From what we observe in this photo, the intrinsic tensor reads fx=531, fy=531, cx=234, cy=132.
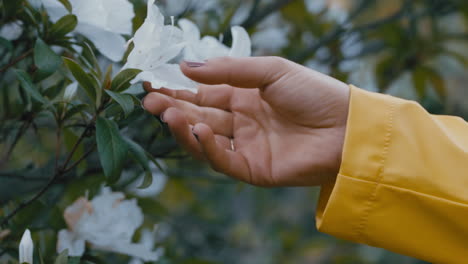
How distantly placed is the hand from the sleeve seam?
0.09 m

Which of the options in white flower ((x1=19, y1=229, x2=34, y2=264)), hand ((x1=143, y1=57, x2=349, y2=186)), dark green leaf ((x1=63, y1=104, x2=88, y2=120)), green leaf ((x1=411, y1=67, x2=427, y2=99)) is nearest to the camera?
white flower ((x1=19, y1=229, x2=34, y2=264))

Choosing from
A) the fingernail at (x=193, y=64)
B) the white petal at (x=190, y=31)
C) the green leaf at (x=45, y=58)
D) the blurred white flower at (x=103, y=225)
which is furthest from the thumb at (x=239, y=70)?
the blurred white flower at (x=103, y=225)

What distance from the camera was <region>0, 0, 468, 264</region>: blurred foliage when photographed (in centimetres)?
90

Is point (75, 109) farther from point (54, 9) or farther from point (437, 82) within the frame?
point (437, 82)

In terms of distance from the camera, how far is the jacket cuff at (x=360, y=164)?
1.06 meters

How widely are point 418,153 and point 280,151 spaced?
0.30 meters

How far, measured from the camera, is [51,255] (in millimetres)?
1049

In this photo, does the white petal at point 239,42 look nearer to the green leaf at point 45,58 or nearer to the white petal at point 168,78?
the white petal at point 168,78

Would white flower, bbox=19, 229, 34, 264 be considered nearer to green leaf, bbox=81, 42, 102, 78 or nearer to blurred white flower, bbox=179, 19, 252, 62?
green leaf, bbox=81, 42, 102, 78

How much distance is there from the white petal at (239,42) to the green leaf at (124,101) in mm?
288

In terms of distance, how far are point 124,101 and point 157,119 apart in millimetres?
158

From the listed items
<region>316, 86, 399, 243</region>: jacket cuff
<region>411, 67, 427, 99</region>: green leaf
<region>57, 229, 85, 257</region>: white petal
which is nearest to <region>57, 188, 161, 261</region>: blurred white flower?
<region>57, 229, 85, 257</region>: white petal

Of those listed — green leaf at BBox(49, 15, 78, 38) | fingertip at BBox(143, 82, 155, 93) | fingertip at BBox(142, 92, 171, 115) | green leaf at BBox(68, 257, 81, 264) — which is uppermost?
green leaf at BBox(49, 15, 78, 38)

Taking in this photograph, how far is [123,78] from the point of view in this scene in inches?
33.2
